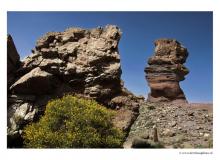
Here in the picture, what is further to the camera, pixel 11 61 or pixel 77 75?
pixel 77 75

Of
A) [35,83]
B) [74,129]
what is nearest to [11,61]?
[35,83]

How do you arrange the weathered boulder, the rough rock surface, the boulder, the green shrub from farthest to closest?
the weathered boulder
the boulder
the rough rock surface
the green shrub

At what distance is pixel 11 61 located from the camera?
28641 mm

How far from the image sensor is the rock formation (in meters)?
27.6

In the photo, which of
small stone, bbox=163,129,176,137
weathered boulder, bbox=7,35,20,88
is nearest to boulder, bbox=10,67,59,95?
weathered boulder, bbox=7,35,20,88

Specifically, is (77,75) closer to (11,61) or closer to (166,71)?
(11,61)

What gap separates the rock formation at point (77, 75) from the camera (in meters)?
27.6

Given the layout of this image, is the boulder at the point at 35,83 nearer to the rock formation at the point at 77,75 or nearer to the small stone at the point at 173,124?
the rock formation at the point at 77,75

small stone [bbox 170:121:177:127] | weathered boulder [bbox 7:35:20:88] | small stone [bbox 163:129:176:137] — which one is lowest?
small stone [bbox 163:129:176:137]

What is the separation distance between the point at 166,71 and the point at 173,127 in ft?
47.6

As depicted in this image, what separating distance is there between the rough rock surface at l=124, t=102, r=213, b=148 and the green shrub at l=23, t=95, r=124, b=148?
2.03 meters

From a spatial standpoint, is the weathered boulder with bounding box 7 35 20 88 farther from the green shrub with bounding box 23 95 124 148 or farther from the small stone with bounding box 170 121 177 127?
the small stone with bounding box 170 121 177 127

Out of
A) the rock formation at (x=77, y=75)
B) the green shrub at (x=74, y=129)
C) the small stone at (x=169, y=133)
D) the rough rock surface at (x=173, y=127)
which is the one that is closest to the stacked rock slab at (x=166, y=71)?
the rough rock surface at (x=173, y=127)
